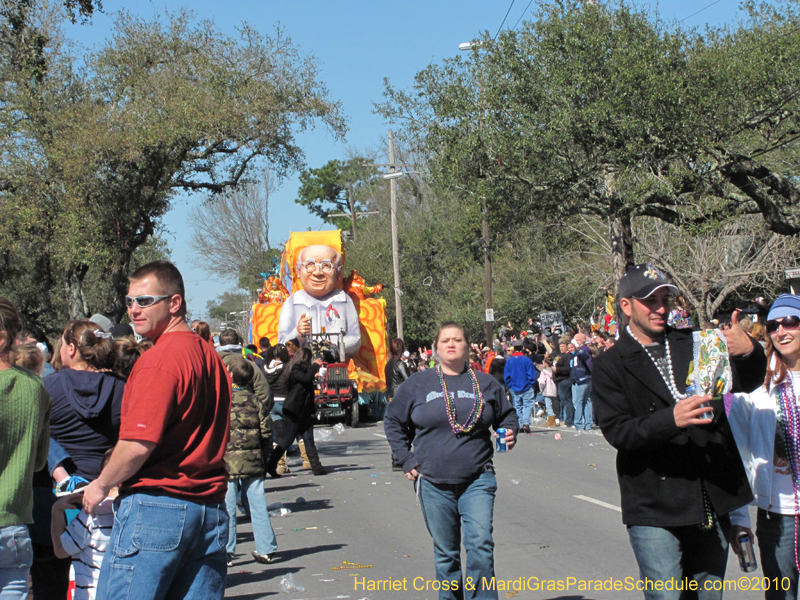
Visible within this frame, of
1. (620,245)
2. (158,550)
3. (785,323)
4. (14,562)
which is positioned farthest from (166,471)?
(620,245)

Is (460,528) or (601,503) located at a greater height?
(460,528)

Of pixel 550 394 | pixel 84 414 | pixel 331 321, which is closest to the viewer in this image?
pixel 84 414

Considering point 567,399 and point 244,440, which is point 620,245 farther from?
point 244,440

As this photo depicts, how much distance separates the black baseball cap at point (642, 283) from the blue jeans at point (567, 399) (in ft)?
46.5

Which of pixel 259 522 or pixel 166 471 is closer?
pixel 166 471

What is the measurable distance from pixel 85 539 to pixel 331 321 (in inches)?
665

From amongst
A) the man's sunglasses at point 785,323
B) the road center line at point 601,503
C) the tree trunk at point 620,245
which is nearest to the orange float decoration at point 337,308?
the tree trunk at point 620,245

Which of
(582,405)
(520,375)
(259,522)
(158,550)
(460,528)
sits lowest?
(259,522)

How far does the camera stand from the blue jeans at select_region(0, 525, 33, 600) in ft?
12.2

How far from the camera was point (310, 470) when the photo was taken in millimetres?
12641

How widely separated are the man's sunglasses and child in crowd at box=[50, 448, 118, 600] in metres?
3.20

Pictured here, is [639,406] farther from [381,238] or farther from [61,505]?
[381,238]

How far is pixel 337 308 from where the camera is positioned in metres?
21.3

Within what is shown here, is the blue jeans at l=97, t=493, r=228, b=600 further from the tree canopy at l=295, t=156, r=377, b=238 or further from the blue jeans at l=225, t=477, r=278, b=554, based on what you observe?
the tree canopy at l=295, t=156, r=377, b=238
